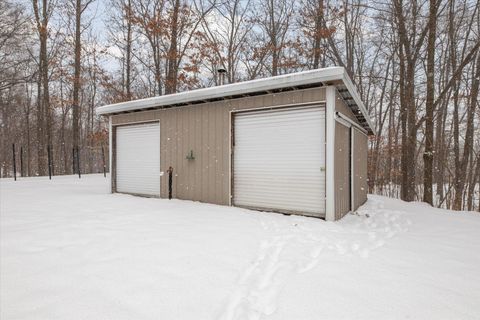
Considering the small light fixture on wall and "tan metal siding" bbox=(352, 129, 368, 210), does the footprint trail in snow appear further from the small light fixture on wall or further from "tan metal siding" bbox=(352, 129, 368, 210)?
the small light fixture on wall

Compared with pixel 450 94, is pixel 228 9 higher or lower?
higher

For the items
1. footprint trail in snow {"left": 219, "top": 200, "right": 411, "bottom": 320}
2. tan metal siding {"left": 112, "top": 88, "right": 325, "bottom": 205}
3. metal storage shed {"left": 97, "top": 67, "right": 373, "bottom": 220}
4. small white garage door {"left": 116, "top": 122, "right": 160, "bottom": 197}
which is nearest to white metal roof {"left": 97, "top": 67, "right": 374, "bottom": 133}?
metal storage shed {"left": 97, "top": 67, "right": 373, "bottom": 220}

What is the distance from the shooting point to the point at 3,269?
2.58 metres

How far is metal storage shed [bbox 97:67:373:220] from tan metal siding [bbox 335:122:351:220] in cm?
2

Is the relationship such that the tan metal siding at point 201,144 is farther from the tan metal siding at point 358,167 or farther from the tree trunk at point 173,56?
the tree trunk at point 173,56

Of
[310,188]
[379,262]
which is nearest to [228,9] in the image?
[310,188]

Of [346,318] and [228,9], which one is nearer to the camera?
[346,318]

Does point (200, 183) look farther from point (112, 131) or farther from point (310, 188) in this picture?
point (112, 131)

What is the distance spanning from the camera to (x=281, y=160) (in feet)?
18.7

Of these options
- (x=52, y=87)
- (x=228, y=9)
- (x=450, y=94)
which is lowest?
(x=450, y=94)

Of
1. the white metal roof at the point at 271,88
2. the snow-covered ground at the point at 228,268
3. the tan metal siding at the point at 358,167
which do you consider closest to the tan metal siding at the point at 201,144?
the white metal roof at the point at 271,88

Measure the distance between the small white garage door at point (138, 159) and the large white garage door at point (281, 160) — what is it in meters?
2.69

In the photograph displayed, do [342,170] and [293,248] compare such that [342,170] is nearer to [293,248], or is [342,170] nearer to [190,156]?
[293,248]

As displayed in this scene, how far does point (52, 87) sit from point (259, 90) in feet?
64.5
